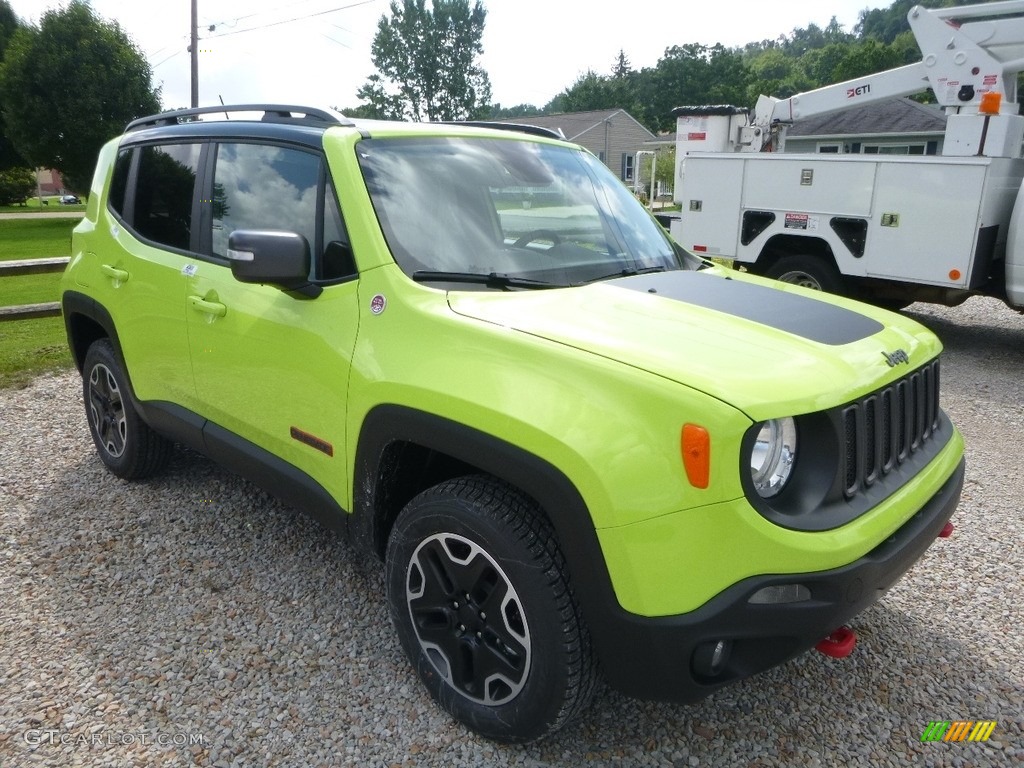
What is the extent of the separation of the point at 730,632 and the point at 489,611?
749mm

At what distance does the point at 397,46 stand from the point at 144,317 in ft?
252

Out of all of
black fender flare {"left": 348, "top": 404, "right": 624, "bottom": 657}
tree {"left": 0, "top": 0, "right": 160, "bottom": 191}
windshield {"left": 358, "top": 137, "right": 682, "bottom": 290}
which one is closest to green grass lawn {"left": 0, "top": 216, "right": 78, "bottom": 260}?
tree {"left": 0, "top": 0, "right": 160, "bottom": 191}

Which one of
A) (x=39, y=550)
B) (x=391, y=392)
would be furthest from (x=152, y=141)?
(x=391, y=392)

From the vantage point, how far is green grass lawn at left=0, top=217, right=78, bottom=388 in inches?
282

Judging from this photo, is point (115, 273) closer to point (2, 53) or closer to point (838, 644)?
point (838, 644)

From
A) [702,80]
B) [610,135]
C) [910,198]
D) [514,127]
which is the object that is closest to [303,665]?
[514,127]

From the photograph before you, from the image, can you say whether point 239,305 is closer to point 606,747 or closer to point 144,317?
point 144,317

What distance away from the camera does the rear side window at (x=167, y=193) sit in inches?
144

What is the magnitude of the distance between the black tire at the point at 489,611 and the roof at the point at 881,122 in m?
30.5

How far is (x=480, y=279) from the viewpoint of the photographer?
273 centimetres

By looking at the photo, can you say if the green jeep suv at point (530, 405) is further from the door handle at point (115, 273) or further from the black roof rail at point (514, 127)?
the door handle at point (115, 273)

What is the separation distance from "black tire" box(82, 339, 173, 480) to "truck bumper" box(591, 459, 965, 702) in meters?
3.14

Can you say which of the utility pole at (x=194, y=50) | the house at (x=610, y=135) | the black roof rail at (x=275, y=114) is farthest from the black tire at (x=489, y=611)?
the house at (x=610, y=135)

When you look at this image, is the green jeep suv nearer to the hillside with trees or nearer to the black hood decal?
the black hood decal
